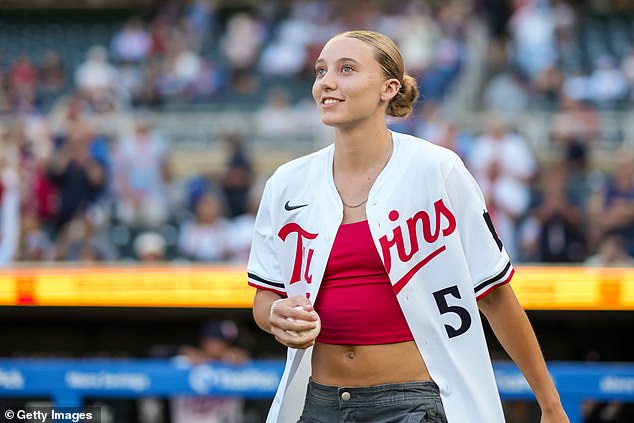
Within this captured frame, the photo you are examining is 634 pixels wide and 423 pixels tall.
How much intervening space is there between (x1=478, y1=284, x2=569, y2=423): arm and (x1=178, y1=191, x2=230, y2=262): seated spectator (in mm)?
6764

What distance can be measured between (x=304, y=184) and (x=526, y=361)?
0.88 m

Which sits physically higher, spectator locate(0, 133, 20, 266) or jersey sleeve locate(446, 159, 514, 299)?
spectator locate(0, 133, 20, 266)

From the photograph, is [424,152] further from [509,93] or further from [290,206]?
[509,93]

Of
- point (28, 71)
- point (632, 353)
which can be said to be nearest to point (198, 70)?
point (28, 71)

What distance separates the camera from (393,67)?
352 cm

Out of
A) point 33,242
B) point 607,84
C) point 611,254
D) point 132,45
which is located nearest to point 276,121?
point 33,242

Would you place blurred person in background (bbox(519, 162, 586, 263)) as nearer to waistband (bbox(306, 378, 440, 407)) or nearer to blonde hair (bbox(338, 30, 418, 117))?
blonde hair (bbox(338, 30, 418, 117))

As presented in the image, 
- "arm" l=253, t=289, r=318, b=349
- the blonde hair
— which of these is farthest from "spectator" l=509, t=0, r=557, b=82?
"arm" l=253, t=289, r=318, b=349

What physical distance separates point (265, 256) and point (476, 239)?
0.69 m

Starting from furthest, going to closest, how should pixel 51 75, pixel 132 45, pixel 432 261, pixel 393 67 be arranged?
pixel 132 45
pixel 51 75
pixel 393 67
pixel 432 261

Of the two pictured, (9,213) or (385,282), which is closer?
(385,282)

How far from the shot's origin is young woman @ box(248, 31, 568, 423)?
331 centimetres

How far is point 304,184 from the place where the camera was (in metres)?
3.60

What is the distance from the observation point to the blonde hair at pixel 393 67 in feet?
11.4
